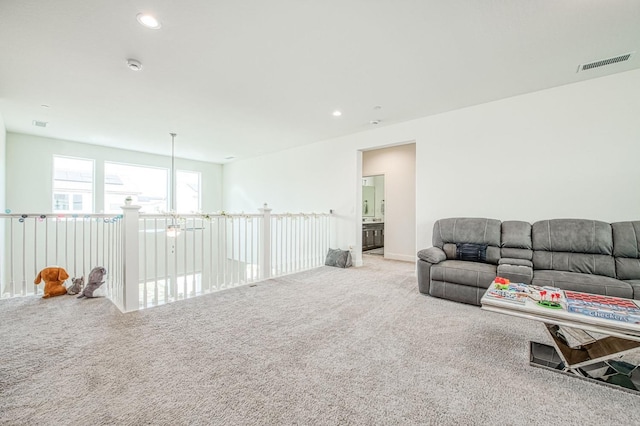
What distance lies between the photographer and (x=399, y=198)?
6434 mm

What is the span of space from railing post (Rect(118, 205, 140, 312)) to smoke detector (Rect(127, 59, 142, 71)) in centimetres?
155

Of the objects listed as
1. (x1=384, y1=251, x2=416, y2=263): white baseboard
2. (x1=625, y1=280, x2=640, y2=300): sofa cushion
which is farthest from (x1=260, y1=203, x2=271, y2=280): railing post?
(x1=625, y1=280, x2=640, y2=300): sofa cushion

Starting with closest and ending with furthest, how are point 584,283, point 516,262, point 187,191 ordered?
1. point 584,283
2. point 516,262
3. point 187,191

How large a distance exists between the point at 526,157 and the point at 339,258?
3.49 meters

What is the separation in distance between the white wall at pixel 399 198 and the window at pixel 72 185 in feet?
23.2

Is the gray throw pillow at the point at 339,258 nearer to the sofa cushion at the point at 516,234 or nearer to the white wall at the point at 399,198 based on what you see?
the white wall at the point at 399,198

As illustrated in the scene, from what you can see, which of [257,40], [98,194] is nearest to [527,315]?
[257,40]

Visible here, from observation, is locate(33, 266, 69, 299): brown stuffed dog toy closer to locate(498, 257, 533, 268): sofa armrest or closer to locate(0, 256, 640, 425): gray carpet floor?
locate(0, 256, 640, 425): gray carpet floor

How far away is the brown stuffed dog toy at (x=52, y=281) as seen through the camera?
356 centimetres

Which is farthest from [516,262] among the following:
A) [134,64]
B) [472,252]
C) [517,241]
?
[134,64]

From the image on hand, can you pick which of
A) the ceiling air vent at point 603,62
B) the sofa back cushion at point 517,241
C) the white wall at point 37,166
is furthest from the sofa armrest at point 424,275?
the white wall at point 37,166

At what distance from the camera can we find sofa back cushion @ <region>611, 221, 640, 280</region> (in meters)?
2.78

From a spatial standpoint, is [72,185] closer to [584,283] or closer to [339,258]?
[339,258]

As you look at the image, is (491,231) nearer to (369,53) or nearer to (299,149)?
(369,53)
